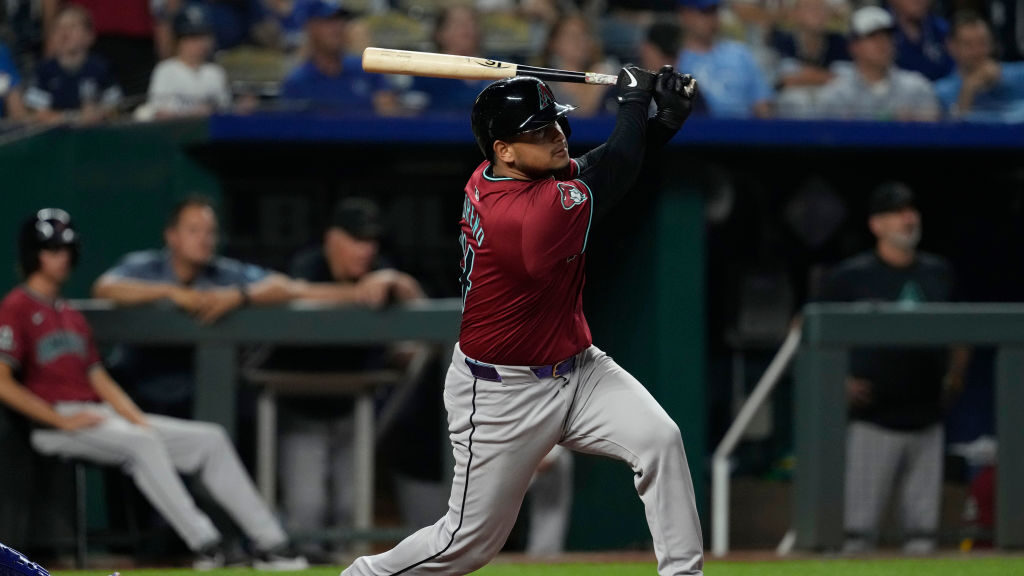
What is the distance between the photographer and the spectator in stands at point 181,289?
19.3 ft

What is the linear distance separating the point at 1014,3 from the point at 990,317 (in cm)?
367

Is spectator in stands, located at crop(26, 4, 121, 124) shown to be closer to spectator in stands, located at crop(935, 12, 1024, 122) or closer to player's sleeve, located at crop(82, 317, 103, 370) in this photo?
player's sleeve, located at crop(82, 317, 103, 370)

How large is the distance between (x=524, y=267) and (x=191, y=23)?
4413 mm

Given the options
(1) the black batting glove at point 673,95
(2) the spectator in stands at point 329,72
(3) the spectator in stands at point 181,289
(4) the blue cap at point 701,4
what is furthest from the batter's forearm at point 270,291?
(4) the blue cap at point 701,4

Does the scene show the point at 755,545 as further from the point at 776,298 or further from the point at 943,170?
the point at 943,170

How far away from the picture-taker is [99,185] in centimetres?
718

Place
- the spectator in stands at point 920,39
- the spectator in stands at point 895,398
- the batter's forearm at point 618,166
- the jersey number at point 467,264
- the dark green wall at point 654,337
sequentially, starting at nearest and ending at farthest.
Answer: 1. the batter's forearm at point 618,166
2. the jersey number at point 467,264
3. the spectator in stands at point 895,398
4. the dark green wall at point 654,337
5. the spectator in stands at point 920,39

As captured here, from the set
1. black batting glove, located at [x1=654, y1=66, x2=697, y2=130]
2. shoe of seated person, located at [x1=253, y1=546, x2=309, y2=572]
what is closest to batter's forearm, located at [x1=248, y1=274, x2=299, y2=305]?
shoe of seated person, located at [x1=253, y1=546, x2=309, y2=572]

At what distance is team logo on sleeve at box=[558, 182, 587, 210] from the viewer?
141 inches

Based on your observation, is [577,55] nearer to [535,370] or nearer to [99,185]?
[99,185]

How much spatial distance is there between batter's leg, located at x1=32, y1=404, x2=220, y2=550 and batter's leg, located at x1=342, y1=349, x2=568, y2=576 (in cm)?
199

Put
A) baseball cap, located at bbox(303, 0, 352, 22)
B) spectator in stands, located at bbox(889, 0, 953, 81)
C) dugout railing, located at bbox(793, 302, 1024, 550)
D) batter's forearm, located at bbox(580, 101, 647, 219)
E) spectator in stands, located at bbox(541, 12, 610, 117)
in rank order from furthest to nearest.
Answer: spectator in stands, located at bbox(889, 0, 953, 81) < spectator in stands, located at bbox(541, 12, 610, 117) < baseball cap, located at bbox(303, 0, 352, 22) < dugout railing, located at bbox(793, 302, 1024, 550) < batter's forearm, located at bbox(580, 101, 647, 219)

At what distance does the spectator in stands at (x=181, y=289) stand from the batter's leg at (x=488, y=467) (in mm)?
2303

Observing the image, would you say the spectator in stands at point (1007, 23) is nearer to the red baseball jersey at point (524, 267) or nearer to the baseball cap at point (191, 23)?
the baseball cap at point (191, 23)
